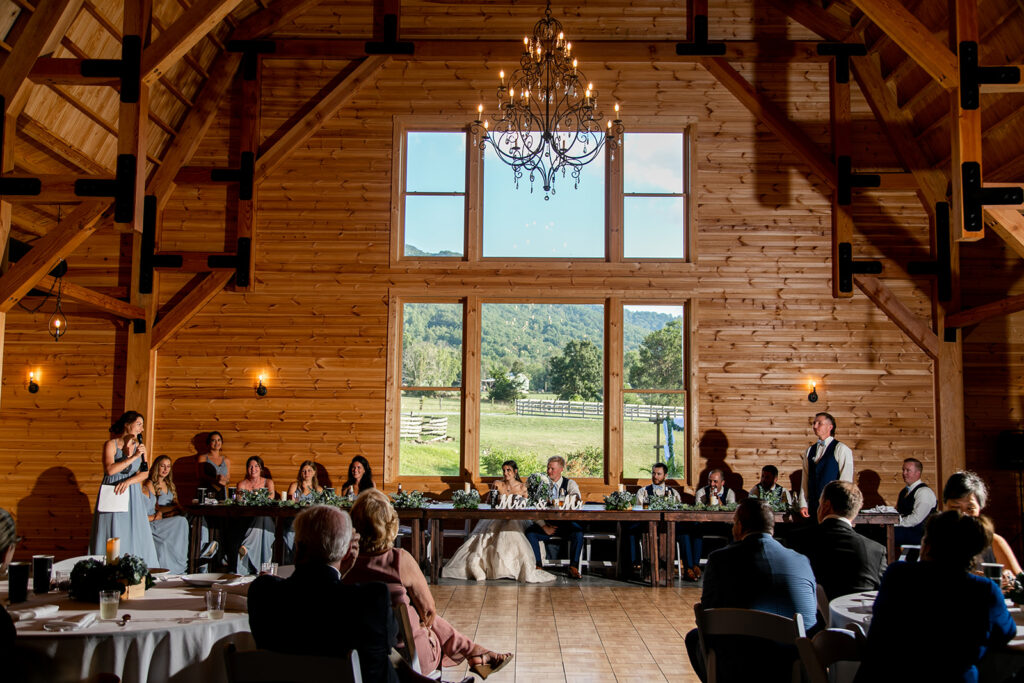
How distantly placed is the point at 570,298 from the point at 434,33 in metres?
3.66

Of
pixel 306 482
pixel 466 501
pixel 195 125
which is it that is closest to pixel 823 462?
pixel 466 501

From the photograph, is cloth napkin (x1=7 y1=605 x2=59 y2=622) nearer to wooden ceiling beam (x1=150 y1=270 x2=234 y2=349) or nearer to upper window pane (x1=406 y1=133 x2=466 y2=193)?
wooden ceiling beam (x1=150 y1=270 x2=234 y2=349)

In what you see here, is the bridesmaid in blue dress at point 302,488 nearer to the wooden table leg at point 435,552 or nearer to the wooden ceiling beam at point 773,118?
the wooden table leg at point 435,552

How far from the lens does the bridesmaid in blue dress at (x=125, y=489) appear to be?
7.01 m

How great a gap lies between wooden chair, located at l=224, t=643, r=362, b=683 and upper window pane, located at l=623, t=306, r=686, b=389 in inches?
329

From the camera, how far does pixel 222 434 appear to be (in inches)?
420

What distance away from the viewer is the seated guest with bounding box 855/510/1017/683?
2887 millimetres

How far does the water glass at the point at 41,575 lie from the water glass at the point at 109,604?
0.68 meters

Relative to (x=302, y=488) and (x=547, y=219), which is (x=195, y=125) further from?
(x=302, y=488)

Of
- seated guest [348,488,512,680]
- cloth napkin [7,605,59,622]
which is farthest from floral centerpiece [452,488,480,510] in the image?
cloth napkin [7,605,59,622]

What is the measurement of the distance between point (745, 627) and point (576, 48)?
28.5 feet

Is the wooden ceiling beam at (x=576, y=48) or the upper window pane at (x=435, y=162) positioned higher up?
the wooden ceiling beam at (x=576, y=48)

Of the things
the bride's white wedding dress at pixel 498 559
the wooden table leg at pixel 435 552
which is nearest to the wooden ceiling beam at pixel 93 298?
the wooden table leg at pixel 435 552

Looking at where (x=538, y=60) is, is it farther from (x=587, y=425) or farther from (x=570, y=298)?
(x=587, y=425)
